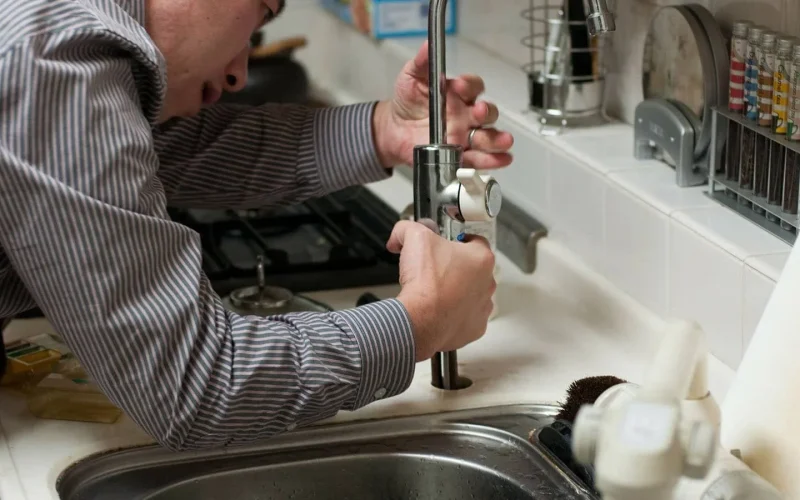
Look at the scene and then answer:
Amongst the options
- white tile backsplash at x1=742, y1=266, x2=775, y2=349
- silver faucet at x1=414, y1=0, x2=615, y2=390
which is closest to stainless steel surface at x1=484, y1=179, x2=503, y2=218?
silver faucet at x1=414, y1=0, x2=615, y2=390

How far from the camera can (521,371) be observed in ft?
4.04

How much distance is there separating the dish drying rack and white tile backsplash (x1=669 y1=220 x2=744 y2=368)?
1.10ft

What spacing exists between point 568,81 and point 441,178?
443 mm

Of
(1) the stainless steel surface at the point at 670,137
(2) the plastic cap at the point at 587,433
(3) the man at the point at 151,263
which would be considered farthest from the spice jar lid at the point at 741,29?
(2) the plastic cap at the point at 587,433

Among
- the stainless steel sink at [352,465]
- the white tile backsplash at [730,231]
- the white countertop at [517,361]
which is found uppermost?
the white tile backsplash at [730,231]

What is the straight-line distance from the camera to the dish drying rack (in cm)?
149

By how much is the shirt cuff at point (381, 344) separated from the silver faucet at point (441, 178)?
104 millimetres

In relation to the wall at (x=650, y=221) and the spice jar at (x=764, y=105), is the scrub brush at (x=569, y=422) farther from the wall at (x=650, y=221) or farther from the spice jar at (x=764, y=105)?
the spice jar at (x=764, y=105)

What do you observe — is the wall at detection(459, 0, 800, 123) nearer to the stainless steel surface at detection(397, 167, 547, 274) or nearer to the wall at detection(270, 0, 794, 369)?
the wall at detection(270, 0, 794, 369)

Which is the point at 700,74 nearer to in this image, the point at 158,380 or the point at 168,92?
the point at 168,92

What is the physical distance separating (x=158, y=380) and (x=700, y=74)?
0.68 meters

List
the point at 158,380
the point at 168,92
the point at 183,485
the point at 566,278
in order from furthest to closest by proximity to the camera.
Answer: the point at 566,278
the point at 168,92
the point at 183,485
the point at 158,380

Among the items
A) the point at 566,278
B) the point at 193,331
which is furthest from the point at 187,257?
the point at 566,278

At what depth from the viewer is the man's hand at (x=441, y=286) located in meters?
1.07
